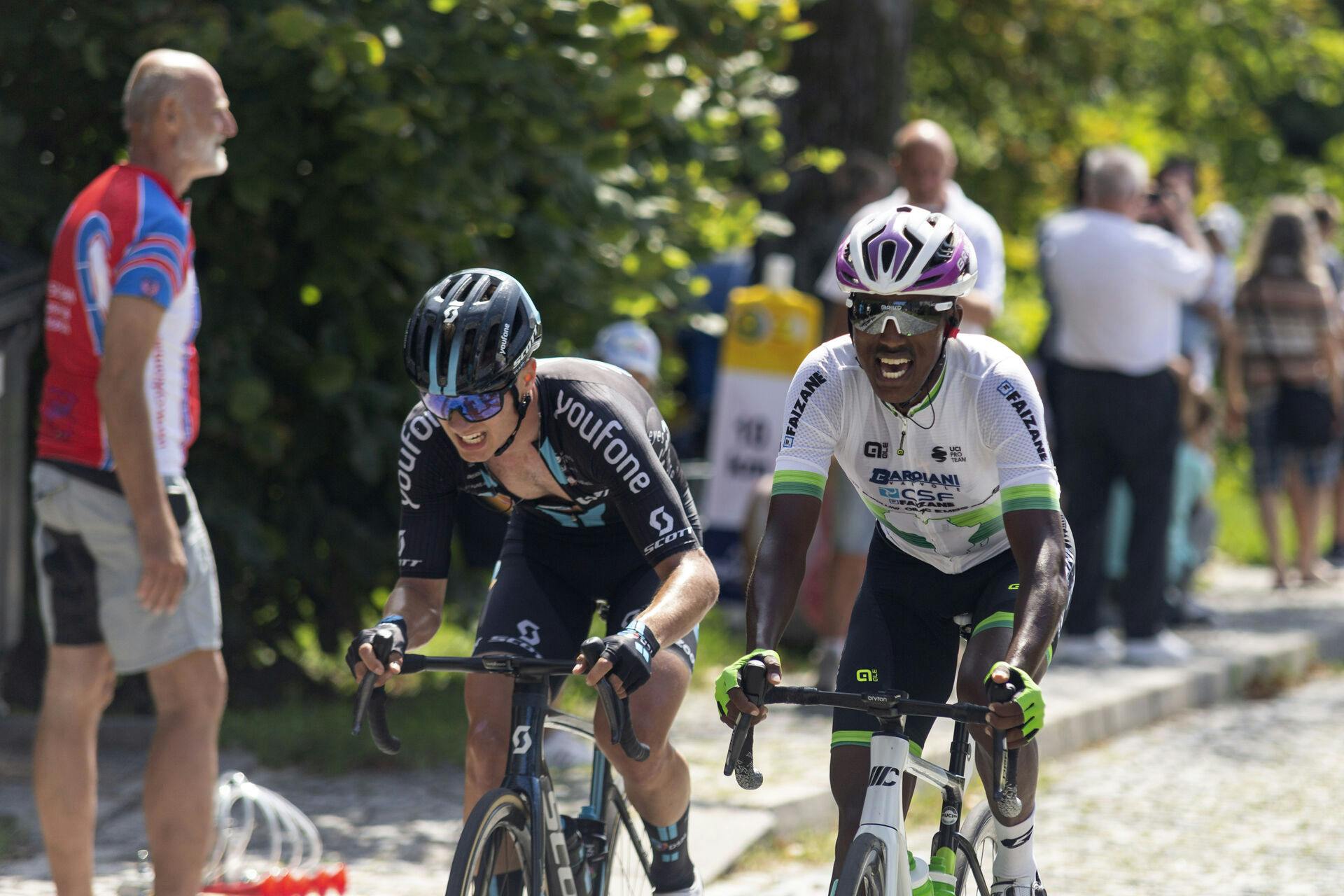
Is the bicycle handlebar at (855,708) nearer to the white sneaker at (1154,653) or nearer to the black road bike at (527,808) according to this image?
the black road bike at (527,808)

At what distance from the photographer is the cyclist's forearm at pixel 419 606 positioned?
422 centimetres

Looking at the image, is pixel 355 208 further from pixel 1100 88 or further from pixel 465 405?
pixel 1100 88

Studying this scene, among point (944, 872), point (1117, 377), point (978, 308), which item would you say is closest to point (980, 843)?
point (944, 872)

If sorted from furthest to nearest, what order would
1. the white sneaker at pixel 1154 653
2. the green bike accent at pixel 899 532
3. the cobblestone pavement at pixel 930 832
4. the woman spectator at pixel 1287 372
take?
the woman spectator at pixel 1287 372 < the white sneaker at pixel 1154 653 < the cobblestone pavement at pixel 930 832 < the green bike accent at pixel 899 532

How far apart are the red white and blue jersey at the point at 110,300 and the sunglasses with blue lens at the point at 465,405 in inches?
48.1

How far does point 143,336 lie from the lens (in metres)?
4.69

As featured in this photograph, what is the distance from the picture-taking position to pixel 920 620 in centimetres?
435

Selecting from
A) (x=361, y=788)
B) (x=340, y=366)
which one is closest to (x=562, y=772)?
(x=361, y=788)

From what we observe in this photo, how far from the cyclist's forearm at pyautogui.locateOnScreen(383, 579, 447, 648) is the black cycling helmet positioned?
2.02 ft

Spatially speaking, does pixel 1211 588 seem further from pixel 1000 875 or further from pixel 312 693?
pixel 1000 875

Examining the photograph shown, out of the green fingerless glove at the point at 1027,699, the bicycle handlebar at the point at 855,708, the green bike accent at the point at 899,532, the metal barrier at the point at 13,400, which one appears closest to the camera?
the green fingerless glove at the point at 1027,699

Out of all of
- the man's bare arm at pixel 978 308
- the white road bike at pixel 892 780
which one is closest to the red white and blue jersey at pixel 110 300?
the white road bike at pixel 892 780

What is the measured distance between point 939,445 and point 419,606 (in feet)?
4.21

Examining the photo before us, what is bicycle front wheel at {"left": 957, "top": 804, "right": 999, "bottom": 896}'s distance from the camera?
13.7ft
